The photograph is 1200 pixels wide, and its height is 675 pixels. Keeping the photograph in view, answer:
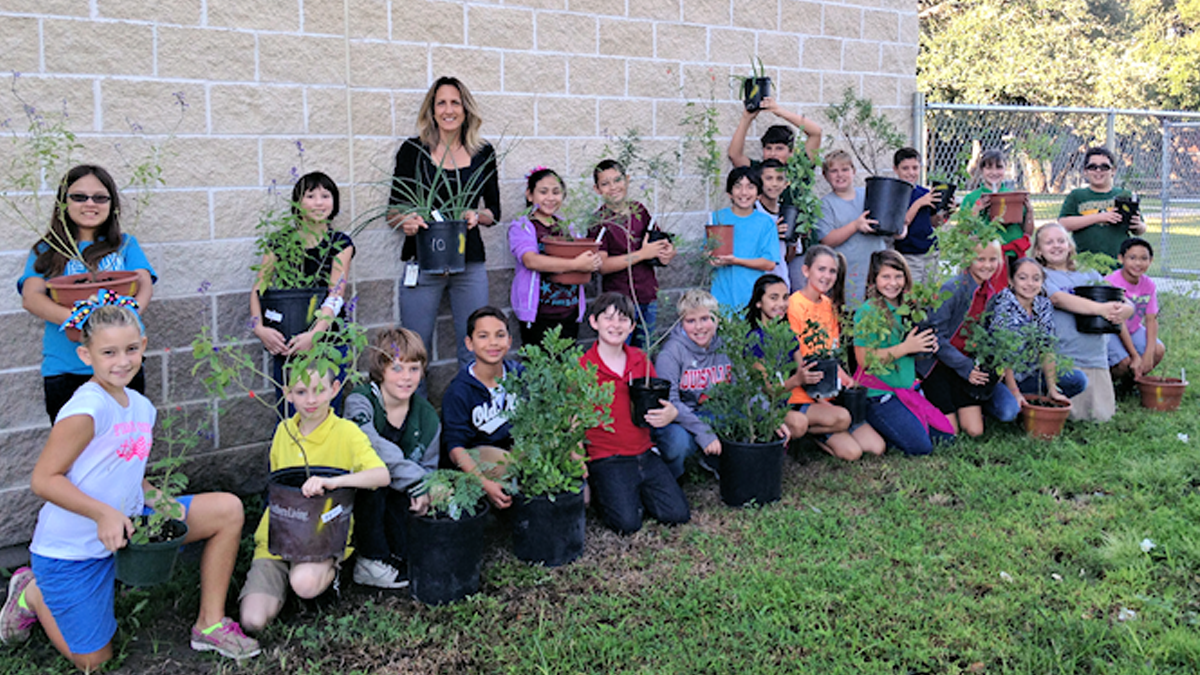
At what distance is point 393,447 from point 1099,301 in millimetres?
4725

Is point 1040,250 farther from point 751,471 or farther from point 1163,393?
point 751,471

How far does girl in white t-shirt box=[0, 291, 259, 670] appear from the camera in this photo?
306cm

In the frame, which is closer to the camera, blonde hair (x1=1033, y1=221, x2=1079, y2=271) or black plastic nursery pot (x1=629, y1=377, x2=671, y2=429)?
black plastic nursery pot (x1=629, y1=377, x2=671, y2=429)

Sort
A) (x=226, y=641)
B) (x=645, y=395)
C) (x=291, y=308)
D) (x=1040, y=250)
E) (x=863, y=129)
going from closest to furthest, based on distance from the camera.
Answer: (x=226, y=641)
(x=291, y=308)
(x=645, y=395)
(x=1040, y=250)
(x=863, y=129)

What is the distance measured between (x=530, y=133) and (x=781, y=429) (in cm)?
221

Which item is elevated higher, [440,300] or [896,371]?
[440,300]

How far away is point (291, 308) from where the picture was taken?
13.8 feet

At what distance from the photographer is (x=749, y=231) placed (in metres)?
5.73

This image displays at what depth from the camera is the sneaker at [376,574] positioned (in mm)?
3838

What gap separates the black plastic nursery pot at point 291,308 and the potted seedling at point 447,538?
3.38 ft

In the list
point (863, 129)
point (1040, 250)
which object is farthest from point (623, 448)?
point (863, 129)

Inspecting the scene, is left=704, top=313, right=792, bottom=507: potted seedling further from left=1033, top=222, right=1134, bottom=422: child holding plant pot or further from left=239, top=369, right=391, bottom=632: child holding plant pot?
left=1033, top=222, right=1134, bottom=422: child holding plant pot

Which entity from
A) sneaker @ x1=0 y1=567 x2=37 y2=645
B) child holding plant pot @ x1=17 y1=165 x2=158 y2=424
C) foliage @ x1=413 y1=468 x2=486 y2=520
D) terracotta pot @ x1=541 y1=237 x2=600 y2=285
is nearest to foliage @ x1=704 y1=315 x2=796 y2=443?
terracotta pot @ x1=541 y1=237 x2=600 y2=285

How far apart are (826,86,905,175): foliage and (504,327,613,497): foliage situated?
3.73 metres
